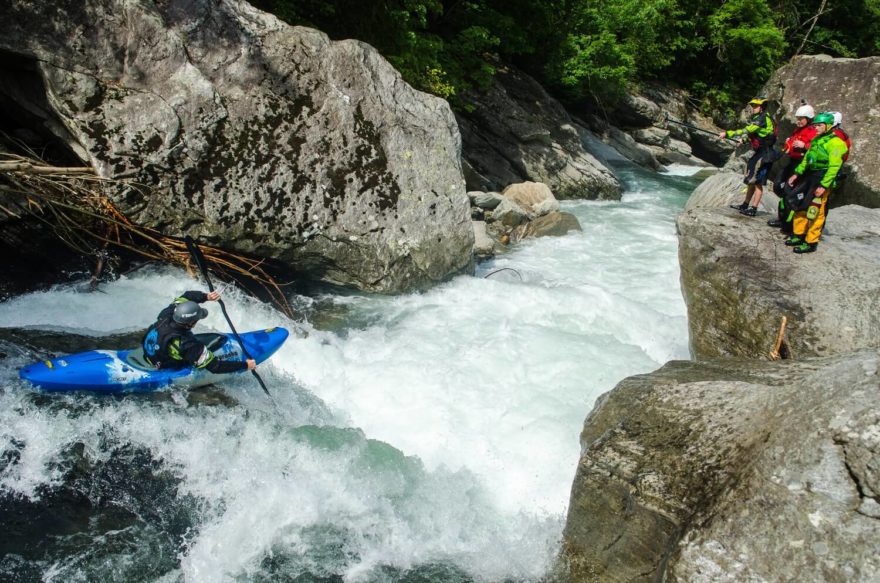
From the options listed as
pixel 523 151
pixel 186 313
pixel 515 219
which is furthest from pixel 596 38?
pixel 186 313

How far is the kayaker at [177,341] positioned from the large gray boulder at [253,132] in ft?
6.10

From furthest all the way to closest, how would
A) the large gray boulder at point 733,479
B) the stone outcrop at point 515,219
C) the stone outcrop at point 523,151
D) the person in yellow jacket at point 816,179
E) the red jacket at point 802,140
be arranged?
the stone outcrop at point 523,151 < the stone outcrop at point 515,219 < the red jacket at point 802,140 < the person in yellow jacket at point 816,179 < the large gray boulder at point 733,479

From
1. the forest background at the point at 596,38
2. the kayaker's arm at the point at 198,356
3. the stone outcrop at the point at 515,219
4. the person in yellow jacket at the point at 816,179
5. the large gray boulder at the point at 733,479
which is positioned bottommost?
the kayaker's arm at the point at 198,356

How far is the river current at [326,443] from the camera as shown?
3871mm

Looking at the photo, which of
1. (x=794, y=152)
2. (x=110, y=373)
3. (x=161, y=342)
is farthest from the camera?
(x=794, y=152)

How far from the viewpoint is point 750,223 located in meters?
6.36

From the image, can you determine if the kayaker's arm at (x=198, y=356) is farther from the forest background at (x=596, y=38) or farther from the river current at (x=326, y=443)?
Result: the forest background at (x=596, y=38)

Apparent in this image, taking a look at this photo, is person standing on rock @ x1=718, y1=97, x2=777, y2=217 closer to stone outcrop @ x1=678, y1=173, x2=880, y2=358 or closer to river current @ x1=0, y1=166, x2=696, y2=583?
stone outcrop @ x1=678, y1=173, x2=880, y2=358

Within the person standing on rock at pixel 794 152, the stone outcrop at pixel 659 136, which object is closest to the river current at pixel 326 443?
the person standing on rock at pixel 794 152

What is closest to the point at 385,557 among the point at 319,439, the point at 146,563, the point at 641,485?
the point at 319,439

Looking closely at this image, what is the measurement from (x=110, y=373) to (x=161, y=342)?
0.45 m

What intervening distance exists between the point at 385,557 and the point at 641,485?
181 cm

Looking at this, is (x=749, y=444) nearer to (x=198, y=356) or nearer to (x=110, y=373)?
(x=198, y=356)

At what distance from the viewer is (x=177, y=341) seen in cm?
496
